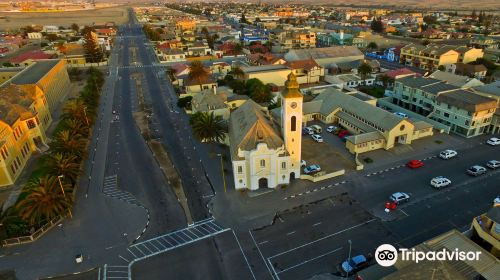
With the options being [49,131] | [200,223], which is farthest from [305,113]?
[49,131]

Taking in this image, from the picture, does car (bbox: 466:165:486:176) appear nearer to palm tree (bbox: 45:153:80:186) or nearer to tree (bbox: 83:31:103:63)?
palm tree (bbox: 45:153:80:186)

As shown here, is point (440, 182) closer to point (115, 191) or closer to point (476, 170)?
point (476, 170)

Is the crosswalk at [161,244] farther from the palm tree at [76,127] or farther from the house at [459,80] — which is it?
the house at [459,80]

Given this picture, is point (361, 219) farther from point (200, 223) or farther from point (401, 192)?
point (200, 223)

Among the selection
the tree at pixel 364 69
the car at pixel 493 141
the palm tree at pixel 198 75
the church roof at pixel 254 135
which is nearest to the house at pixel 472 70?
the tree at pixel 364 69

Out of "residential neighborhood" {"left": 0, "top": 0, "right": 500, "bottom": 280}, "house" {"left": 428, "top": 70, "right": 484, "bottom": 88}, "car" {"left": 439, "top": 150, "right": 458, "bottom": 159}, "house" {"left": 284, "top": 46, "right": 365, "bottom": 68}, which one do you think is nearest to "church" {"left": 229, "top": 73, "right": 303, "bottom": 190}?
"residential neighborhood" {"left": 0, "top": 0, "right": 500, "bottom": 280}

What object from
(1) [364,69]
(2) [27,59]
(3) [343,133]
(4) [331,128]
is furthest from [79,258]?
(2) [27,59]
